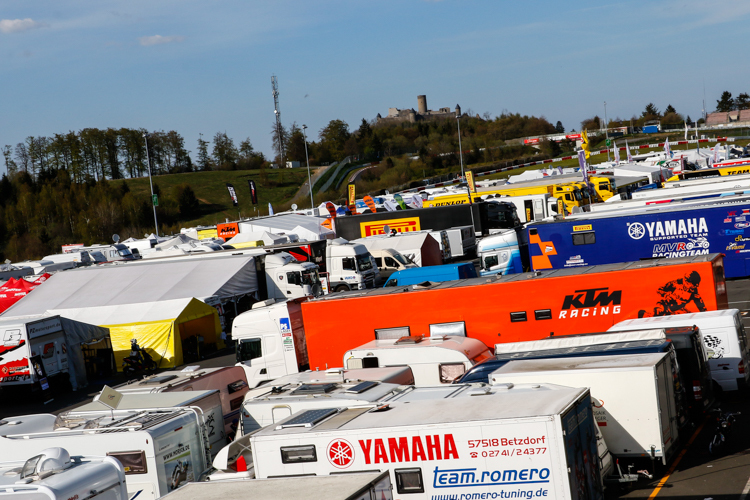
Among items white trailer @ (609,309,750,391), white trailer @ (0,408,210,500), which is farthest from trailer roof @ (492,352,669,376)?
white trailer @ (0,408,210,500)

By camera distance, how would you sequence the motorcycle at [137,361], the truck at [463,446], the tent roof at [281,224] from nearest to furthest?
the truck at [463,446]
the motorcycle at [137,361]
the tent roof at [281,224]

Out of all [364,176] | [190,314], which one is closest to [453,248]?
[190,314]

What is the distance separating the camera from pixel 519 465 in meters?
7.60

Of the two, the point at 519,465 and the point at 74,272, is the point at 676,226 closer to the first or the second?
the point at 519,465

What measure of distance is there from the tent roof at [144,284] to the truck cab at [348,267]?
4876mm

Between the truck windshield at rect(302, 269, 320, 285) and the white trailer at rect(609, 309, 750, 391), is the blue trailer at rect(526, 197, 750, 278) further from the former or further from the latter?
the white trailer at rect(609, 309, 750, 391)

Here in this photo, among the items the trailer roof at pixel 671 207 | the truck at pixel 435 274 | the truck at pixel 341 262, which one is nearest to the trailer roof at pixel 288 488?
the truck at pixel 435 274

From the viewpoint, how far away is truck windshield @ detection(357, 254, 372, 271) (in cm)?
3275

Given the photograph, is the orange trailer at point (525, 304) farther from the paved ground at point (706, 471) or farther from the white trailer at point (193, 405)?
the white trailer at point (193, 405)

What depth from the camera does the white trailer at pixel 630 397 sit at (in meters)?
9.67

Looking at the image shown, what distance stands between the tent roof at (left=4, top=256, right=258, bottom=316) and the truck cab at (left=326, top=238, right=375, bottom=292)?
16.0 feet

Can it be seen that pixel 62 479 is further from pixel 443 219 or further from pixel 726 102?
pixel 726 102

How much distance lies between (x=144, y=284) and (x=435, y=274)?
1257cm

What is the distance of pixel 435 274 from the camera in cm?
2617
